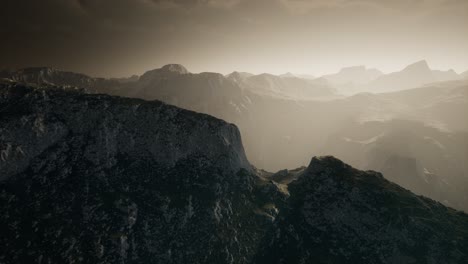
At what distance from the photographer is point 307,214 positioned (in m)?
95.2

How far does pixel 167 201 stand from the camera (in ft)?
356

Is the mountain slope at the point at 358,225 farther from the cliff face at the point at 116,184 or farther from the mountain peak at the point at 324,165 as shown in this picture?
the cliff face at the point at 116,184

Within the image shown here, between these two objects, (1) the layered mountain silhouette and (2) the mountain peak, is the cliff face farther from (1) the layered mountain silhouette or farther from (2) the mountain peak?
(2) the mountain peak

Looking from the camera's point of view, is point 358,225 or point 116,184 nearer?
point 358,225


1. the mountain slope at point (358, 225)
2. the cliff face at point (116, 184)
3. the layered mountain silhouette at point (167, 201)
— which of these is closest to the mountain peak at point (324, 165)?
the mountain slope at point (358, 225)

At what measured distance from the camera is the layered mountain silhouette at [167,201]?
271ft

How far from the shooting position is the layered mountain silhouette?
8269cm

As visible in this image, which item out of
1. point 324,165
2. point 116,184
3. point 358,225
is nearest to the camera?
point 358,225

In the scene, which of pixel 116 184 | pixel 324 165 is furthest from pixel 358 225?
pixel 116 184

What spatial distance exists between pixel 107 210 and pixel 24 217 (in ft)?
80.5

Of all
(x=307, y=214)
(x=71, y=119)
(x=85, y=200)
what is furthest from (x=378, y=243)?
(x=71, y=119)

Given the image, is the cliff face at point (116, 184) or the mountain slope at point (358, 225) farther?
the cliff face at point (116, 184)

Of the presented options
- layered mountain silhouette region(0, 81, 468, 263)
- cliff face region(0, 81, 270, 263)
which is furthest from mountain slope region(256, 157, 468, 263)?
cliff face region(0, 81, 270, 263)

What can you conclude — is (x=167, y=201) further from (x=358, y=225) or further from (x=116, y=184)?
(x=358, y=225)
